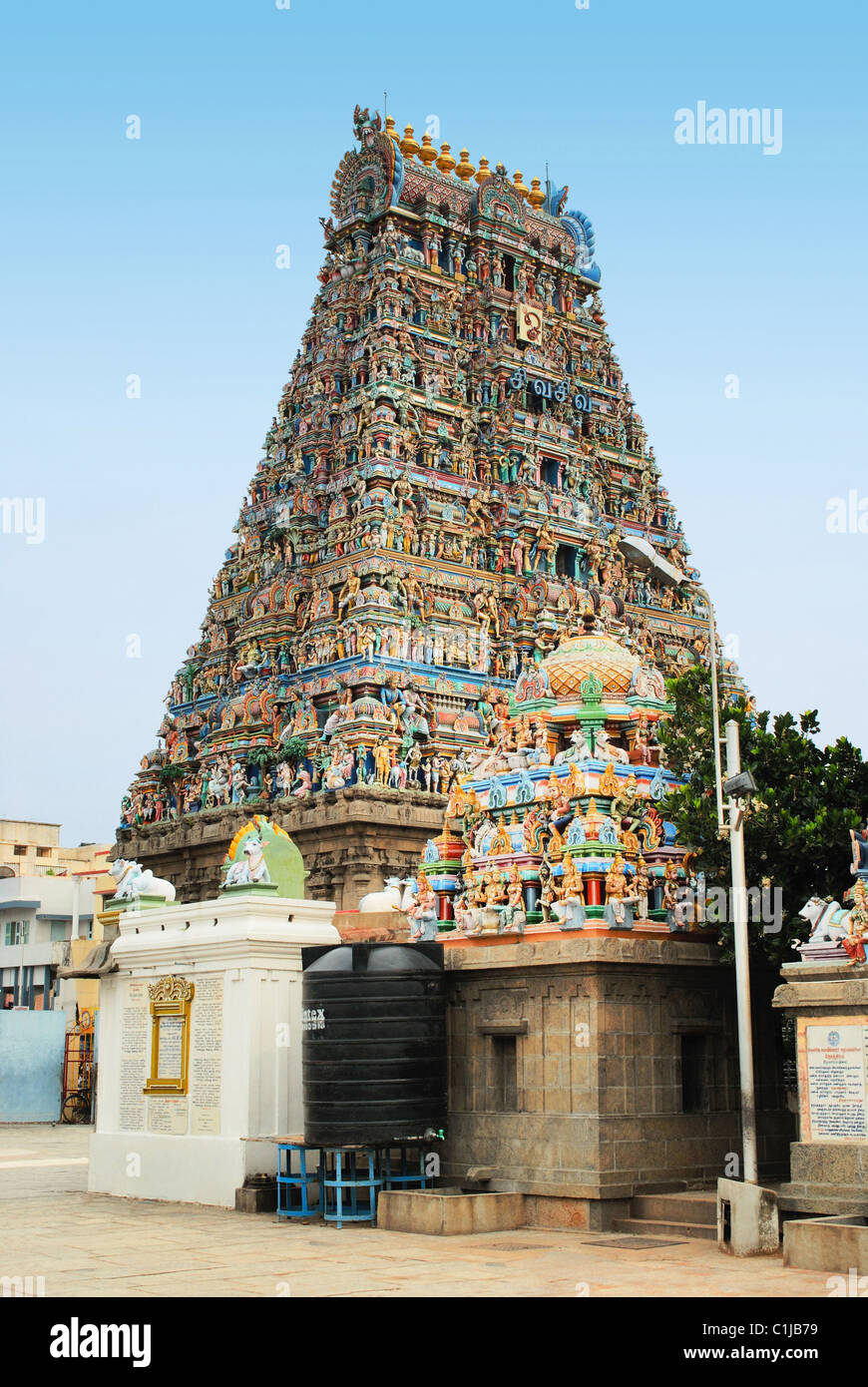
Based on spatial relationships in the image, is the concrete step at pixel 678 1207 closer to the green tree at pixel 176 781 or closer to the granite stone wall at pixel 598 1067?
the granite stone wall at pixel 598 1067

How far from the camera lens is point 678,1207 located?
1998cm

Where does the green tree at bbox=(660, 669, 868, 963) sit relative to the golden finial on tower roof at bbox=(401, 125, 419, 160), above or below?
below

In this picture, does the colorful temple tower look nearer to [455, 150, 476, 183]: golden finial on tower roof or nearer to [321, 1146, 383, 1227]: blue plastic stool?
[321, 1146, 383, 1227]: blue plastic stool

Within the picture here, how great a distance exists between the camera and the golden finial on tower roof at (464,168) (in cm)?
5941

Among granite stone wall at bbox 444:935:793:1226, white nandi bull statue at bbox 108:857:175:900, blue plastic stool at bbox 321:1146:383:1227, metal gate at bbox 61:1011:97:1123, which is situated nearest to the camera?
granite stone wall at bbox 444:935:793:1226

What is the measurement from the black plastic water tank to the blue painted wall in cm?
3559

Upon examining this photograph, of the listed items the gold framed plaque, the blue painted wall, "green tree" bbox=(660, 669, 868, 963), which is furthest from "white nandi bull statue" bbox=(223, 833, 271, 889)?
the blue painted wall

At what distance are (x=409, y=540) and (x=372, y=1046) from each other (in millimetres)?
29596

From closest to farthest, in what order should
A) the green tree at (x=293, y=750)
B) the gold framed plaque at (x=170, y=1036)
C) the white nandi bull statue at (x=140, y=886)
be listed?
the gold framed plaque at (x=170, y=1036)
the white nandi bull statue at (x=140, y=886)
the green tree at (x=293, y=750)

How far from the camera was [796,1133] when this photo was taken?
77.7 feet

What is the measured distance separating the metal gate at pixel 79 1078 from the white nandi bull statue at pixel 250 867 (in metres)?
29.8

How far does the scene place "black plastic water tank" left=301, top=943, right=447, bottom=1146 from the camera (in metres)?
21.2

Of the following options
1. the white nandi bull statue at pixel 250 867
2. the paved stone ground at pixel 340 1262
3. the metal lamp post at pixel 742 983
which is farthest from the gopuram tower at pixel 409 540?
the metal lamp post at pixel 742 983

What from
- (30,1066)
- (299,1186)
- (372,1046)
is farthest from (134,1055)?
(30,1066)
